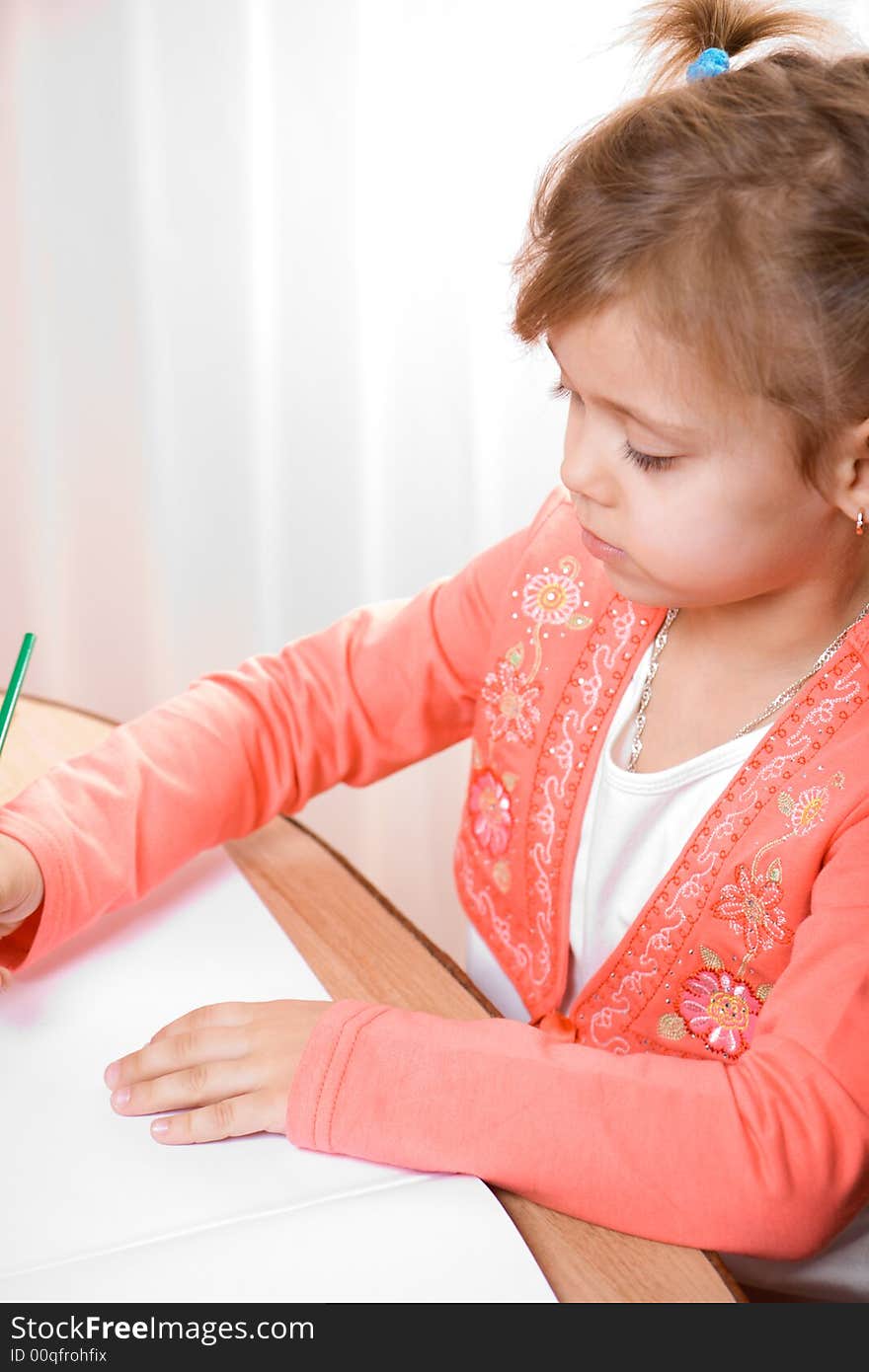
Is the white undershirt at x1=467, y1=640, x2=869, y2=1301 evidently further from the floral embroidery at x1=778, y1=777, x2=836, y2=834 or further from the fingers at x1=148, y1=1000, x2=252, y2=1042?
the fingers at x1=148, y1=1000, x2=252, y2=1042

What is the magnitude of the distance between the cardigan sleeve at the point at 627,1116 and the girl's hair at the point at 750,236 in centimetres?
30

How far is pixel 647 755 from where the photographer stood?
2.77 feet

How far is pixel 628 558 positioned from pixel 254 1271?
0.41 meters

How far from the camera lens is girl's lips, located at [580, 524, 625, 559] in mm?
732

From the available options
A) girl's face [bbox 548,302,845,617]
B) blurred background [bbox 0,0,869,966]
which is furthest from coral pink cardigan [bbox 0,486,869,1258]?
blurred background [bbox 0,0,869,966]

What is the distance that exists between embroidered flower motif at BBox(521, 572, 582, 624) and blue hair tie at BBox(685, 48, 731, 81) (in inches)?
12.8

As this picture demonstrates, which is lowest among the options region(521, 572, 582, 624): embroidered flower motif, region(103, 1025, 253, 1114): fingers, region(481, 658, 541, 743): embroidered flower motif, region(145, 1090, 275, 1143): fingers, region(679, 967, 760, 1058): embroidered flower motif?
region(679, 967, 760, 1058): embroidered flower motif

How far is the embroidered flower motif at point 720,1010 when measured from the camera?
768mm

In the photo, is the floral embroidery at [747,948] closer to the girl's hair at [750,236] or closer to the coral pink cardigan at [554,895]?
the coral pink cardigan at [554,895]

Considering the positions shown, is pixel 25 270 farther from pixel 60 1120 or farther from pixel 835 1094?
pixel 835 1094

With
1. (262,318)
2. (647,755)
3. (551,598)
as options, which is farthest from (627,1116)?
(262,318)

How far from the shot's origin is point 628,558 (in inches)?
28.6

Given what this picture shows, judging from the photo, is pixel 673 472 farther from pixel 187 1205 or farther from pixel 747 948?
pixel 187 1205

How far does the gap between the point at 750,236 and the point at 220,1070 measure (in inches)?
18.8
